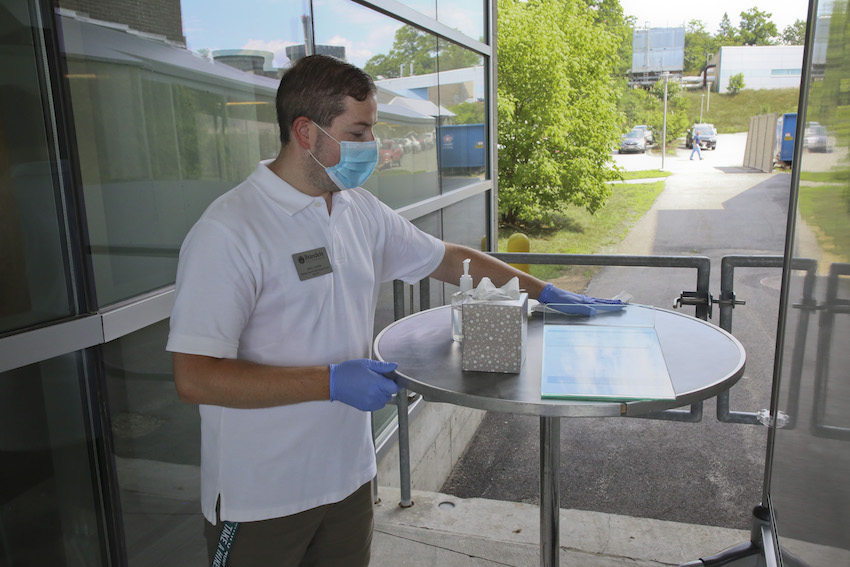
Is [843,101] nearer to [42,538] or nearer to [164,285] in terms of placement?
[164,285]

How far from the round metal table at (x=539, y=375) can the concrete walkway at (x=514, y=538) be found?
3.54 ft

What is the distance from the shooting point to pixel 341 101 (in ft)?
6.00

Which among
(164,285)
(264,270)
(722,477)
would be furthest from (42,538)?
(722,477)

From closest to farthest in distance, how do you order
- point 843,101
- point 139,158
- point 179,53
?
point 843,101, point 139,158, point 179,53

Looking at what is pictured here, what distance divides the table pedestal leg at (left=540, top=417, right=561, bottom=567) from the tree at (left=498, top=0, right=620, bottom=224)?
17491 millimetres

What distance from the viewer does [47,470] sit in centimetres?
200

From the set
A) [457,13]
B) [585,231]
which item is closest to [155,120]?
[457,13]

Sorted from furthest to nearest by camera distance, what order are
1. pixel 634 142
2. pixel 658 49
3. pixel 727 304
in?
pixel 634 142
pixel 658 49
pixel 727 304

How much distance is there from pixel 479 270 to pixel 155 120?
1.27 meters

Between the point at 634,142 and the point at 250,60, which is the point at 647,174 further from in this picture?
the point at 250,60

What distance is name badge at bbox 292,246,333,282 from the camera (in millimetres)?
1729

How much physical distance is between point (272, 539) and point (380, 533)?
1.64m

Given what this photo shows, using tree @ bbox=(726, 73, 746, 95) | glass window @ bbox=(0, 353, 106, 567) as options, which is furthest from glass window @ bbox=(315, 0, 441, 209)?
tree @ bbox=(726, 73, 746, 95)

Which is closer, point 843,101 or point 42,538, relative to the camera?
point 843,101
